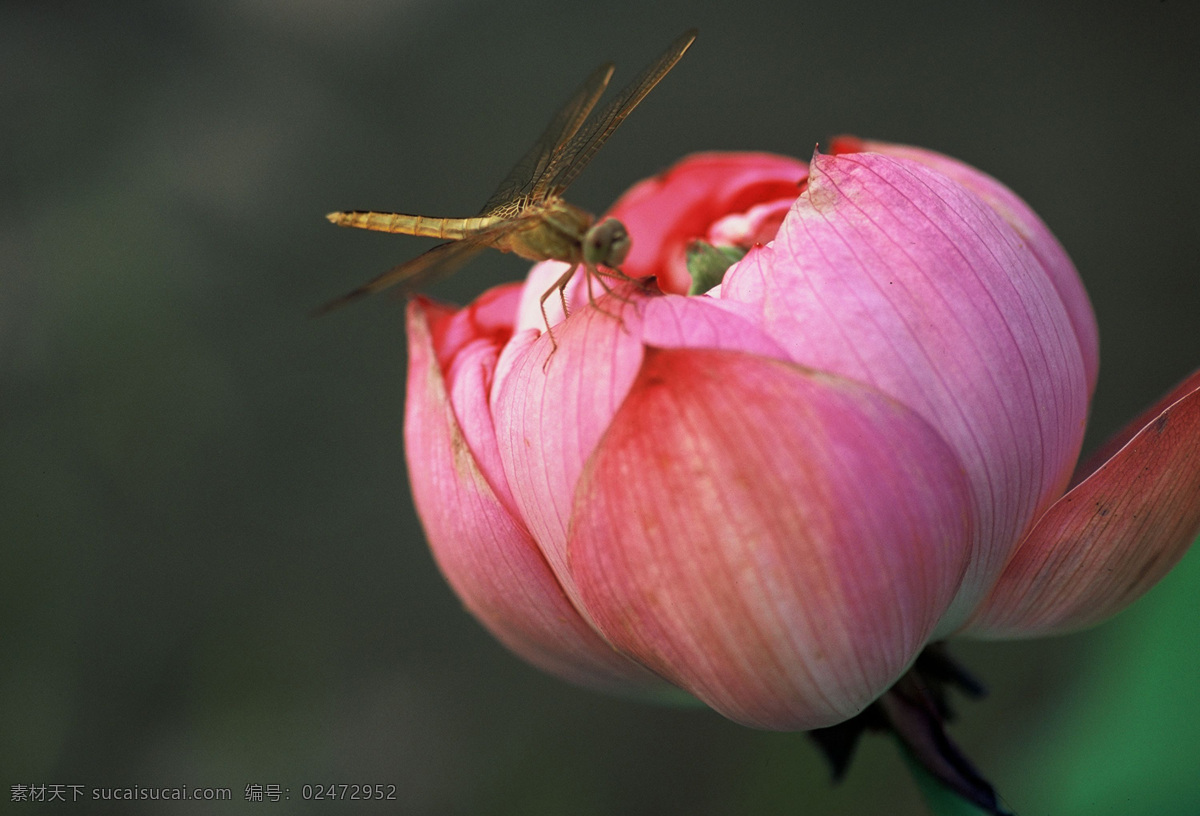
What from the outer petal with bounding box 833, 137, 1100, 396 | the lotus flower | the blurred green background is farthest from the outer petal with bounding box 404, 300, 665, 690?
the blurred green background

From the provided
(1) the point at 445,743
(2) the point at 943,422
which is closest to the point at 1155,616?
(2) the point at 943,422

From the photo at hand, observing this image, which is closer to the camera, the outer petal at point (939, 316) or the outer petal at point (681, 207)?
the outer petal at point (939, 316)

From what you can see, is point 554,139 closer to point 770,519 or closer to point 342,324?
point 770,519

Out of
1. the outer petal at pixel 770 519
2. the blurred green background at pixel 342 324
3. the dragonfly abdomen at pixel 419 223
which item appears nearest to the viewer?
the outer petal at pixel 770 519

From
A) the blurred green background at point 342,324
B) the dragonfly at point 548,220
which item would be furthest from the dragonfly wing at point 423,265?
the blurred green background at point 342,324

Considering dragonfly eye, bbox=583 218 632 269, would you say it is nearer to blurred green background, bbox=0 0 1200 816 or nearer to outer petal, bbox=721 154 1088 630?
outer petal, bbox=721 154 1088 630

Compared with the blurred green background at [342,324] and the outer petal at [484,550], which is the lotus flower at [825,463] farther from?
the blurred green background at [342,324]

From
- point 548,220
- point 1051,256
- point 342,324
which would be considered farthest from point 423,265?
point 342,324
